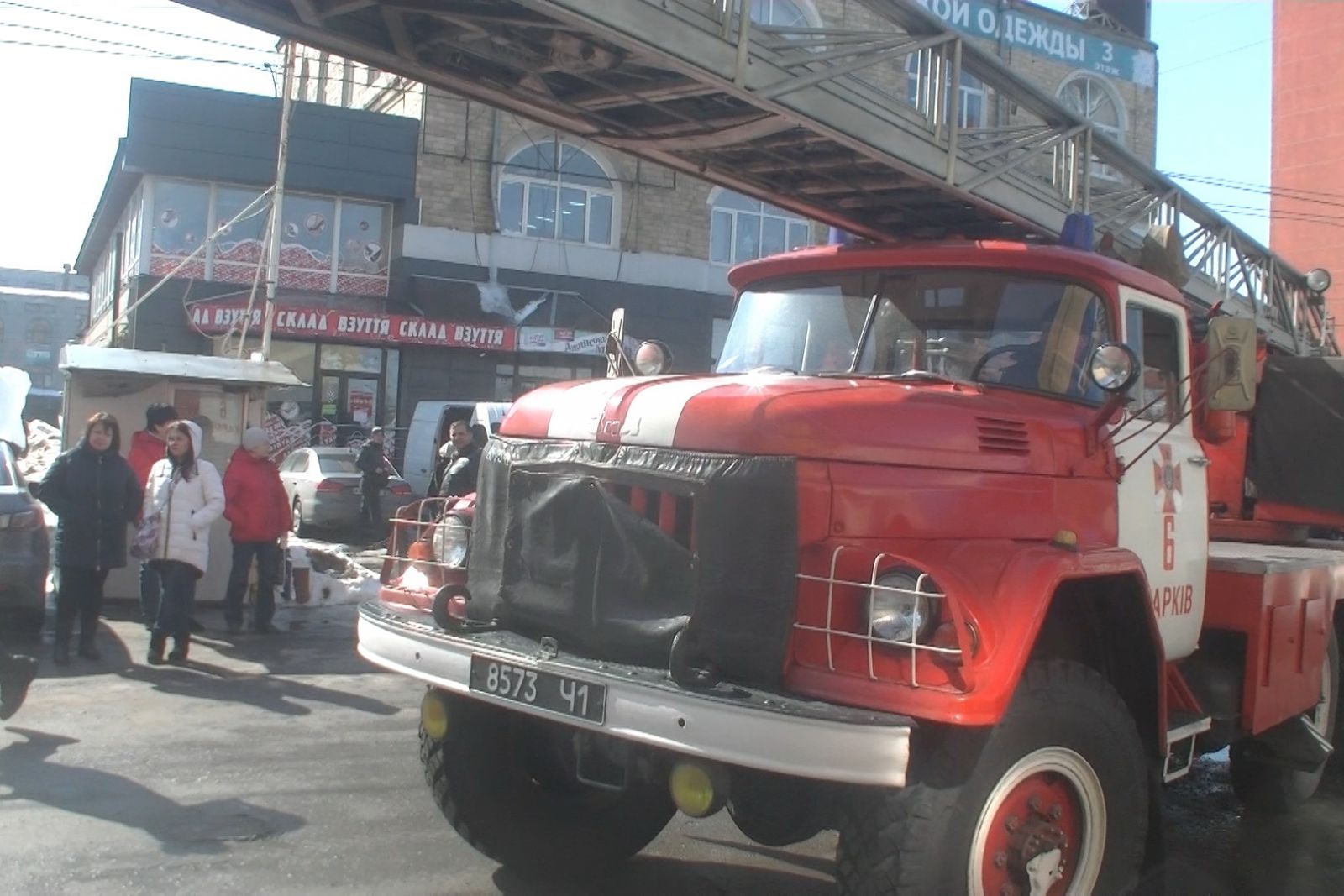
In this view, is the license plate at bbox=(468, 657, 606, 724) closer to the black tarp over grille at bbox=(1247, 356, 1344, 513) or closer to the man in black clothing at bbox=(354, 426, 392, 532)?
the black tarp over grille at bbox=(1247, 356, 1344, 513)

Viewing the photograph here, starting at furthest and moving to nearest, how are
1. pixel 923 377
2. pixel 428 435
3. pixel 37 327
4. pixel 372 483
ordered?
pixel 37 327
pixel 428 435
pixel 372 483
pixel 923 377

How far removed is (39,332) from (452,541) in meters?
73.3

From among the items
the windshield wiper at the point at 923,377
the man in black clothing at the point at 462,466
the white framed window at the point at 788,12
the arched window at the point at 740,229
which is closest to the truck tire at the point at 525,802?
the windshield wiper at the point at 923,377

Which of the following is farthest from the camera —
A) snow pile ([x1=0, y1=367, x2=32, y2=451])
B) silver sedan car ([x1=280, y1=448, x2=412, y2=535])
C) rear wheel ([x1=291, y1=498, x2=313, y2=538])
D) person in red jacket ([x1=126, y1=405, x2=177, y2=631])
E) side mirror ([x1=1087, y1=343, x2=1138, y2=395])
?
rear wheel ([x1=291, y1=498, x2=313, y2=538])

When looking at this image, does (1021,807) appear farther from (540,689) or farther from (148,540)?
(148,540)

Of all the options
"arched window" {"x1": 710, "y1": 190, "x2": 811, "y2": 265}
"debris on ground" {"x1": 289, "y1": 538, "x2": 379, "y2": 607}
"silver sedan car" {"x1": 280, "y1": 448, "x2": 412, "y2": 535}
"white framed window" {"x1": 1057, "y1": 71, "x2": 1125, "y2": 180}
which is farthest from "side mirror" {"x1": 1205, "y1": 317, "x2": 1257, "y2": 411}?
"white framed window" {"x1": 1057, "y1": 71, "x2": 1125, "y2": 180}

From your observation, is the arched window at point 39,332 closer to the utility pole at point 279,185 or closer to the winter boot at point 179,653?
the utility pole at point 279,185

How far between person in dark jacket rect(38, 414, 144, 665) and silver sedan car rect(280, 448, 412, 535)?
10326mm

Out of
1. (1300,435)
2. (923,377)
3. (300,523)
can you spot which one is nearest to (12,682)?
(923,377)

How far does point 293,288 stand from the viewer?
1009 inches

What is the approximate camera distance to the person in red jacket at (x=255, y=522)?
32.7ft

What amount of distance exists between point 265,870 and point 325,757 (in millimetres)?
1679

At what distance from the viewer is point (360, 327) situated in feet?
82.1

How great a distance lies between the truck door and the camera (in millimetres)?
4898
